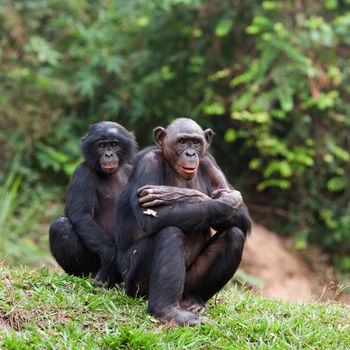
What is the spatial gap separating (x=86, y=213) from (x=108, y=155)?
0.68 metres

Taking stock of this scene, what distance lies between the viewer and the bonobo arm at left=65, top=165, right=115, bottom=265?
7609 millimetres

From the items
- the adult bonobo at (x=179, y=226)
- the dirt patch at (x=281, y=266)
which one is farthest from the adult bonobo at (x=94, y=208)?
the dirt patch at (x=281, y=266)

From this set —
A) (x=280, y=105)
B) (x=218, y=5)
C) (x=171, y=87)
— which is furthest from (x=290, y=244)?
(x=218, y=5)

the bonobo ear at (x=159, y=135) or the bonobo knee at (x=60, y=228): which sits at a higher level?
the bonobo ear at (x=159, y=135)

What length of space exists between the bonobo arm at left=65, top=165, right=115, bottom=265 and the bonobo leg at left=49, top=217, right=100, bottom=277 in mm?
74

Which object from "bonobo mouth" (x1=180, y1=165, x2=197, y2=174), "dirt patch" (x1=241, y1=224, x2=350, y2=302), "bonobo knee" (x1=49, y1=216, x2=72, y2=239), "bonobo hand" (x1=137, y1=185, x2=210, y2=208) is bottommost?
"dirt patch" (x1=241, y1=224, x2=350, y2=302)

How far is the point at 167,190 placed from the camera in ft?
20.6

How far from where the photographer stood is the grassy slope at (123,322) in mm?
5434

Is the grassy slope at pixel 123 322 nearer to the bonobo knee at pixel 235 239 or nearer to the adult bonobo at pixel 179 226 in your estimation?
the adult bonobo at pixel 179 226

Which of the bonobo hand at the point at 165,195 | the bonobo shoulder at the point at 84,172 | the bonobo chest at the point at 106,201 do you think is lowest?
the bonobo chest at the point at 106,201

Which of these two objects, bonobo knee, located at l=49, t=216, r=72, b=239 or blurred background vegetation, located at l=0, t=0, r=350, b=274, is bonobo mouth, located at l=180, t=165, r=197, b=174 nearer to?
bonobo knee, located at l=49, t=216, r=72, b=239

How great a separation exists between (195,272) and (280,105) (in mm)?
7426

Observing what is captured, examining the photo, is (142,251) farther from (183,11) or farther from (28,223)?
(183,11)

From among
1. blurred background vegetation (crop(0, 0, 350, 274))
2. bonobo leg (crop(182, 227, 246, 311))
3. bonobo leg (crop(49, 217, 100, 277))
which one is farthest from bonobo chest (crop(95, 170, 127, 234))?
blurred background vegetation (crop(0, 0, 350, 274))
